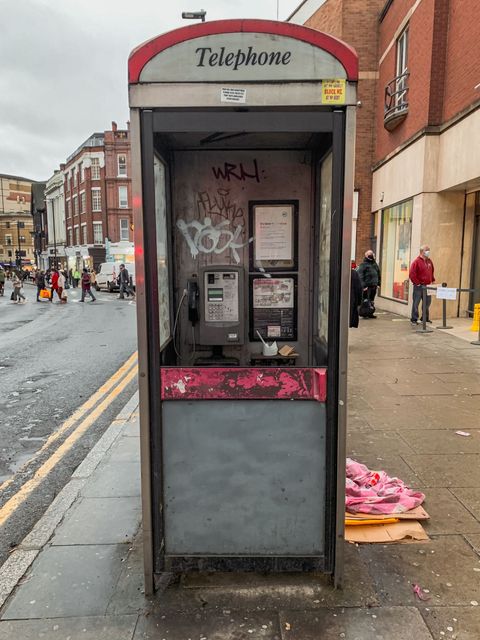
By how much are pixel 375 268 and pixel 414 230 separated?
55.8 inches

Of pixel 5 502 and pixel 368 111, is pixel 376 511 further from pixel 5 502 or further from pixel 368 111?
pixel 368 111

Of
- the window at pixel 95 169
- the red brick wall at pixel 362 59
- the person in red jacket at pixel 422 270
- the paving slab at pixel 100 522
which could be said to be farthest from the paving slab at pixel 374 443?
the window at pixel 95 169

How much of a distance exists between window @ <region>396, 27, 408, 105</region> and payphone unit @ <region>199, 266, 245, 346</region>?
13.6 m

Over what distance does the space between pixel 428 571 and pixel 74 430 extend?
4.08 m

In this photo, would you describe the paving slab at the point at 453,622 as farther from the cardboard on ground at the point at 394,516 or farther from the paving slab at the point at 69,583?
the paving slab at the point at 69,583

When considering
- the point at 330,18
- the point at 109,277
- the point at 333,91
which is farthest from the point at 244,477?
the point at 109,277

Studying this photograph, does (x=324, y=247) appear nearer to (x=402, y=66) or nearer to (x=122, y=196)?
(x=402, y=66)

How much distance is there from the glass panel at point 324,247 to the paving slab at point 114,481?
6.59ft

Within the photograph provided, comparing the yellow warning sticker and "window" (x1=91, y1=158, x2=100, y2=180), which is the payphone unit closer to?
the yellow warning sticker

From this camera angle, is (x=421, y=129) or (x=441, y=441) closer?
(x=441, y=441)

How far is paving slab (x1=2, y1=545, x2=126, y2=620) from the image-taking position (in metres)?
2.72

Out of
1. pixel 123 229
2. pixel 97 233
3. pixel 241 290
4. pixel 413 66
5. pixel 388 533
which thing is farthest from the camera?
pixel 97 233

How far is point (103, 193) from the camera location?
52.3m

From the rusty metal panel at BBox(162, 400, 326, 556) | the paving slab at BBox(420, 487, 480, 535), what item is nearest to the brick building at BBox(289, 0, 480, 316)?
the paving slab at BBox(420, 487, 480, 535)
